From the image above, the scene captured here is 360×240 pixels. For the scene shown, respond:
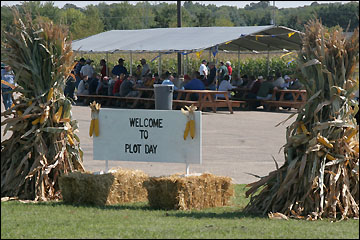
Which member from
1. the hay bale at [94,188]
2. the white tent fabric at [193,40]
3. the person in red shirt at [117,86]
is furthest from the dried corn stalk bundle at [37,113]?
the person in red shirt at [117,86]

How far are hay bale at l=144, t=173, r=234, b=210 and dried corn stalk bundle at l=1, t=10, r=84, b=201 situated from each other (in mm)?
1415

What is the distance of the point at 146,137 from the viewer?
9.15m

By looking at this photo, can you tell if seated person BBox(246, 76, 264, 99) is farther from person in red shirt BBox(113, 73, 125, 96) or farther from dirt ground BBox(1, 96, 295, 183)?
person in red shirt BBox(113, 73, 125, 96)

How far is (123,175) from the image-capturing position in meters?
9.11

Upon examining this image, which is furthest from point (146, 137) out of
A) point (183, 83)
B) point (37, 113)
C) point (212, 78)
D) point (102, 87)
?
point (102, 87)

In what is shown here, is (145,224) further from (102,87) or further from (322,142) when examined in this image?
(102,87)

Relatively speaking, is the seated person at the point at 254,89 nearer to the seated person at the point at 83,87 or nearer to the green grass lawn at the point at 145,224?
the seated person at the point at 83,87

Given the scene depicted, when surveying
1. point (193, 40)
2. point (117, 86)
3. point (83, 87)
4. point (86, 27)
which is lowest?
point (83, 87)

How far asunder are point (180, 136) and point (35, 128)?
191cm

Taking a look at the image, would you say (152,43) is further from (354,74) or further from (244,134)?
(354,74)

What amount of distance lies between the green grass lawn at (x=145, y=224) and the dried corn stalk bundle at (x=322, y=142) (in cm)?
31

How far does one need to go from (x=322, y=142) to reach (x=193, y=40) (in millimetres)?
19204

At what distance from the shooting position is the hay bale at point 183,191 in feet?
27.7

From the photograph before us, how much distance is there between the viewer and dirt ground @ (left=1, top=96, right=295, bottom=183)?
12.0 meters
